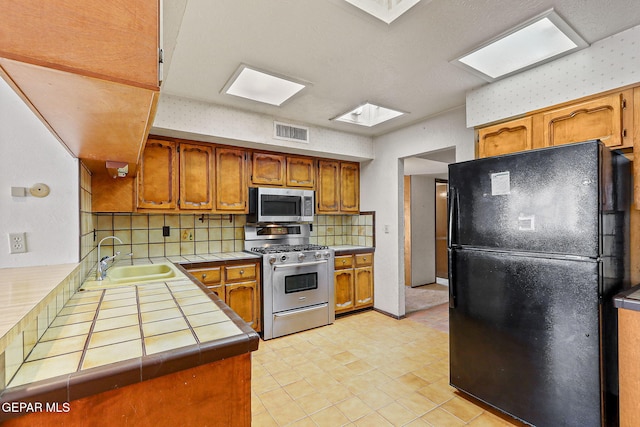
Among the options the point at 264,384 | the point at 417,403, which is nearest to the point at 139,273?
the point at 264,384

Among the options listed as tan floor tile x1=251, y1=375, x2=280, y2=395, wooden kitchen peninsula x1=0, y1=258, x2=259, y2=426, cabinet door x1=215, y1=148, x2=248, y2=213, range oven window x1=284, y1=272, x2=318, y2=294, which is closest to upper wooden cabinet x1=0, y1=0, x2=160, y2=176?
wooden kitchen peninsula x1=0, y1=258, x2=259, y2=426

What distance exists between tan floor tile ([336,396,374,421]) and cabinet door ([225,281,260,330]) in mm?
1391

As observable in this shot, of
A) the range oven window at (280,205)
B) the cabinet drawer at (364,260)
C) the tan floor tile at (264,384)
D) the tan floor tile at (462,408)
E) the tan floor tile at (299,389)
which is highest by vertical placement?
the range oven window at (280,205)

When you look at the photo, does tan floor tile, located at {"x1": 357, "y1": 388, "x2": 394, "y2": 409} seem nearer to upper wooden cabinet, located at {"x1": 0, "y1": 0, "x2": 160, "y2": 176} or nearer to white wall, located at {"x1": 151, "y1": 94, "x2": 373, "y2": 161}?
upper wooden cabinet, located at {"x1": 0, "y1": 0, "x2": 160, "y2": 176}

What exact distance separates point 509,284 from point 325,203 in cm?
247

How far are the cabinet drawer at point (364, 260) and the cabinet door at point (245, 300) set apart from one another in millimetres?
1410

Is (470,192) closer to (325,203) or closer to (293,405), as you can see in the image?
(293,405)

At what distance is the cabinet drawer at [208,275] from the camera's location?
2.81 m

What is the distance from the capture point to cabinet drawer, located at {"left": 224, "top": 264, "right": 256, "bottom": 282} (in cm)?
299

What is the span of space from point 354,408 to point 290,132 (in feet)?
8.68

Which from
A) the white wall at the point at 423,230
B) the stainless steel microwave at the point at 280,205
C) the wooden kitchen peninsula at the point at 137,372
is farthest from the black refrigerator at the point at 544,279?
the white wall at the point at 423,230

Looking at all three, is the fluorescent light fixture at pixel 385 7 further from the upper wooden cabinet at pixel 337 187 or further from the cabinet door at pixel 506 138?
the upper wooden cabinet at pixel 337 187

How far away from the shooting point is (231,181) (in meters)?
3.22

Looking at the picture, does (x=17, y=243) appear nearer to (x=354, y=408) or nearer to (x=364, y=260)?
(x=354, y=408)
